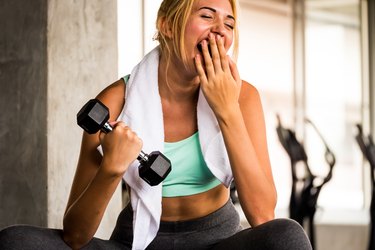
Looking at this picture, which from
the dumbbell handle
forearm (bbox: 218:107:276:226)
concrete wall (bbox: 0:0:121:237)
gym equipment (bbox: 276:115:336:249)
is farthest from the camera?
gym equipment (bbox: 276:115:336:249)

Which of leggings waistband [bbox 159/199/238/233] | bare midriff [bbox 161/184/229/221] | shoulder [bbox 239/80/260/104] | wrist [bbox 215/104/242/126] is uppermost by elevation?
shoulder [bbox 239/80/260/104]

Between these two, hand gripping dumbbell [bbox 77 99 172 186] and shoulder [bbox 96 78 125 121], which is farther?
shoulder [bbox 96 78 125 121]

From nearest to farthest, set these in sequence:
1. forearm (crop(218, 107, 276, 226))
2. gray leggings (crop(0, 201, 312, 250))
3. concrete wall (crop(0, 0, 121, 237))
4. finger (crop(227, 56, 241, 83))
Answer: gray leggings (crop(0, 201, 312, 250)), forearm (crop(218, 107, 276, 226)), finger (crop(227, 56, 241, 83)), concrete wall (crop(0, 0, 121, 237))

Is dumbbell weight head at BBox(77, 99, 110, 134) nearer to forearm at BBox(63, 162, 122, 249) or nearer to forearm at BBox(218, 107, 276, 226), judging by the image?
forearm at BBox(63, 162, 122, 249)

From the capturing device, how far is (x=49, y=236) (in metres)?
1.71

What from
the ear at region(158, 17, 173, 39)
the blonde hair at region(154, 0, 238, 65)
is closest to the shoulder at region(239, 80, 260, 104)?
the blonde hair at region(154, 0, 238, 65)

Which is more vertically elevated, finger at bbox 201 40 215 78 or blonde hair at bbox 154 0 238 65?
blonde hair at bbox 154 0 238 65

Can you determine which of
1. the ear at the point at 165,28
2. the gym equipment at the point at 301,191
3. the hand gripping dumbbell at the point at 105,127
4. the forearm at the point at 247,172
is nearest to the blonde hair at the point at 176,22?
the ear at the point at 165,28

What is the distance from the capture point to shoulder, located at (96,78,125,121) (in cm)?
191

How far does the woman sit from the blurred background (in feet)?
0.60

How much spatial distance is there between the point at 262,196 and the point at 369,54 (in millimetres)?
6839

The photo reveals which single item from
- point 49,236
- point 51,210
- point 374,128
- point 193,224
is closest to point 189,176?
point 193,224

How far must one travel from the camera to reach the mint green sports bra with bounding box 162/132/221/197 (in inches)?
73.0

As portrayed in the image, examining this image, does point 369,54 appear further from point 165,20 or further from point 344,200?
point 165,20
